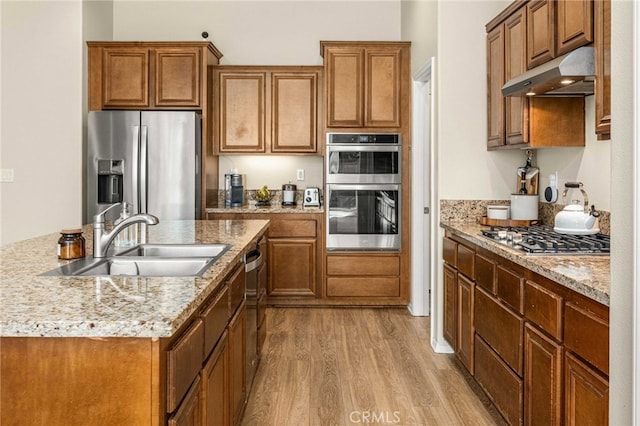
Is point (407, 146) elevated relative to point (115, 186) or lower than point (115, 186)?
elevated

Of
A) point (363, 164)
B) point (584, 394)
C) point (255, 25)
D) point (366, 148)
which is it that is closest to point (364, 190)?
point (363, 164)

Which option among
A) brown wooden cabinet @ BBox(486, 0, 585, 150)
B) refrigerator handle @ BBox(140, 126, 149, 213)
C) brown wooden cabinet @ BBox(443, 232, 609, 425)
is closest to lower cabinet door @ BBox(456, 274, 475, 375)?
brown wooden cabinet @ BBox(443, 232, 609, 425)

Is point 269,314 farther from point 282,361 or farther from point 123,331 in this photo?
point 123,331

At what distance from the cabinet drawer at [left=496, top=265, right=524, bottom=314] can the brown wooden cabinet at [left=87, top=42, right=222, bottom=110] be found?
10.5 ft

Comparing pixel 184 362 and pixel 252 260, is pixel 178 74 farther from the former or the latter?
pixel 184 362

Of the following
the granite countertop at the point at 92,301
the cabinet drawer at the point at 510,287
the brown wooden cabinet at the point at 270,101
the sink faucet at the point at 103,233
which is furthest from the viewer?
the brown wooden cabinet at the point at 270,101

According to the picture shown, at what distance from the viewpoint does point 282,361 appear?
323 cm

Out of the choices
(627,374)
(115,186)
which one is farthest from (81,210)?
(627,374)

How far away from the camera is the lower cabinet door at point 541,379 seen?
5.68ft

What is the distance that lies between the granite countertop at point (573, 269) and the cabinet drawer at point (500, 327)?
0.88ft

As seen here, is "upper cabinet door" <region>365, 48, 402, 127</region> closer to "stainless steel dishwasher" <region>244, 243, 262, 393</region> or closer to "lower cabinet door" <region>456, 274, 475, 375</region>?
"lower cabinet door" <region>456, 274, 475, 375</region>

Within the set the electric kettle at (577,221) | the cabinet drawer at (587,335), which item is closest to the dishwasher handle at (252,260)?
the cabinet drawer at (587,335)

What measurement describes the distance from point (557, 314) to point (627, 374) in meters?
0.50

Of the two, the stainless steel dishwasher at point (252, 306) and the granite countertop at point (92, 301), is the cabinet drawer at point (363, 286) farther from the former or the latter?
the granite countertop at point (92, 301)
